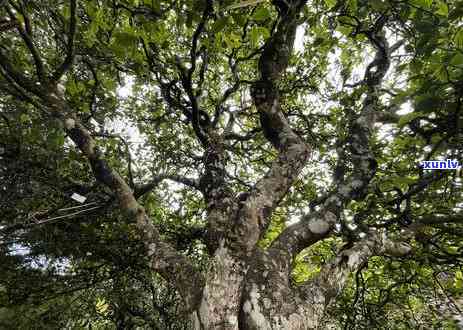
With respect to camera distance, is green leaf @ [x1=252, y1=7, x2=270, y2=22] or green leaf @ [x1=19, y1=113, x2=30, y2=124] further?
green leaf @ [x1=19, y1=113, x2=30, y2=124]

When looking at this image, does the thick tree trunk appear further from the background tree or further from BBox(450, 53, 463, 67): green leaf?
BBox(450, 53, 463, 67): green leaf

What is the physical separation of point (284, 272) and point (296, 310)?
362 mm

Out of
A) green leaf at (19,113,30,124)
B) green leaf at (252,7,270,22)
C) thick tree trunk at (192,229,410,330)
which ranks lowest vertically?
thick tree trunk at (192,229,410,330)

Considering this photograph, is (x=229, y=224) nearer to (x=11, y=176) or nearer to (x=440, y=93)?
(x=440, y=93)

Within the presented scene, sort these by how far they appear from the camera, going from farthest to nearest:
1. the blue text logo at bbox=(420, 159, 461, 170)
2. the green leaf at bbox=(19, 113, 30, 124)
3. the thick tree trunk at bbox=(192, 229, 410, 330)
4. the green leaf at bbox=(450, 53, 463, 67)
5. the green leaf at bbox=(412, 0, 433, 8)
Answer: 1. the green leaf at bbox=(19, 113, 30, 124)
2. the blue text logo at bbox=(420, 159, 461, 170)
3. the thick tree trunk at bbox=(192, 229, 410, 330)
4. the green leaf at bbox=(412, 0, 433, 8)
5. the green leaf at bbox=(450, 53, 463, 67)

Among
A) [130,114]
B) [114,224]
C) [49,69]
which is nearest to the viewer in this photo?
[49,69]

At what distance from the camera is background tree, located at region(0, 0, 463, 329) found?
2.25 meters

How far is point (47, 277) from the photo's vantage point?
4.84 meters

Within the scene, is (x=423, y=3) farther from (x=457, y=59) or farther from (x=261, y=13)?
(x=261, y=13)

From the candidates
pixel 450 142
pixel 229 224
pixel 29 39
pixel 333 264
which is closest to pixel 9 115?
pixel 29 39

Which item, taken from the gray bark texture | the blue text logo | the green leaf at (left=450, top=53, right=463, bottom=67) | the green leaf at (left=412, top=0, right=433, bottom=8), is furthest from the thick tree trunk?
the green leaf at (left=412, top=0, right=433, bottom=8)

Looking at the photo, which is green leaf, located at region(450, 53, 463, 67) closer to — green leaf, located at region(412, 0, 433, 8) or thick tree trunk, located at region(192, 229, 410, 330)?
green leaf, located at region(412, 0, 433, 8)

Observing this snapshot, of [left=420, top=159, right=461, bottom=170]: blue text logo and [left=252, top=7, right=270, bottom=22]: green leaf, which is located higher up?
[left=252, top=7, right=270, bottom=22]: green leaf

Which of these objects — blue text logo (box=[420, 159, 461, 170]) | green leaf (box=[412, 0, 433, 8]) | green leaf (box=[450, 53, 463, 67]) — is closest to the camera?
green leaf (box=[450, 53, 463, 67])
